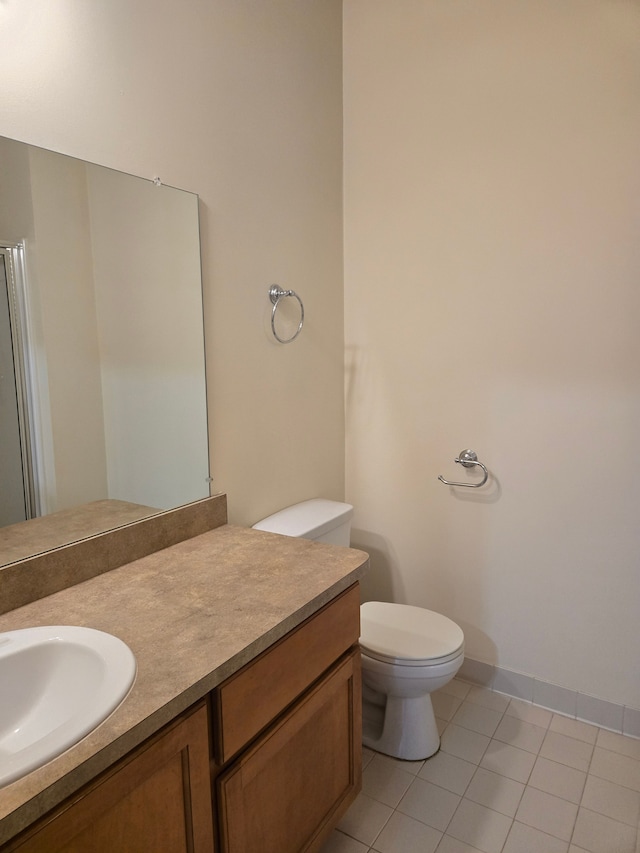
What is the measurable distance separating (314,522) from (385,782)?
0.85 meters

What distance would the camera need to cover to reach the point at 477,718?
214cm

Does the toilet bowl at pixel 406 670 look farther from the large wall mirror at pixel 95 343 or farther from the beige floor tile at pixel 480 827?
the large wall mirror at pixel 95 343

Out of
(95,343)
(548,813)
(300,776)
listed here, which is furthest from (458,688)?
(95,343)

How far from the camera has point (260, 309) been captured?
6.36 ft

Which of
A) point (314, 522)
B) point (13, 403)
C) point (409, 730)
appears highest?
point (13, 403)

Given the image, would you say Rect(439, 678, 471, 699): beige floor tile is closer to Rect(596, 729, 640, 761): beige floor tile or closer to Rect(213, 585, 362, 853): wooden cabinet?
Rect(596, 729, 640, 761): beige floor tile

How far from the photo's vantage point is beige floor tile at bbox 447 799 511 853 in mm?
1593

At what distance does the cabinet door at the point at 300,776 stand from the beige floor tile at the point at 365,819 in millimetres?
205

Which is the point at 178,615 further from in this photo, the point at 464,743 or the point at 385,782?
the point at 464,743

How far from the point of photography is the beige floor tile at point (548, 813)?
1633mm

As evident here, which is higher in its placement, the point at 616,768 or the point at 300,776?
the point at 300,776

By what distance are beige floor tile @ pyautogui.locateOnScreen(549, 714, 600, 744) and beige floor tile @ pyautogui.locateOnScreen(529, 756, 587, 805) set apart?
180mm

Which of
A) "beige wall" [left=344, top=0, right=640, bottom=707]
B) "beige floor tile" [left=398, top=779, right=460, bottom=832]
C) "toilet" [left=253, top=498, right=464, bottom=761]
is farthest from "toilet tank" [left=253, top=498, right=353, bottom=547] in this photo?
"beige floor tile" [left=398, top=779, right=460, bottom=832]

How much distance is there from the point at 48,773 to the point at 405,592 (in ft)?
6.24
